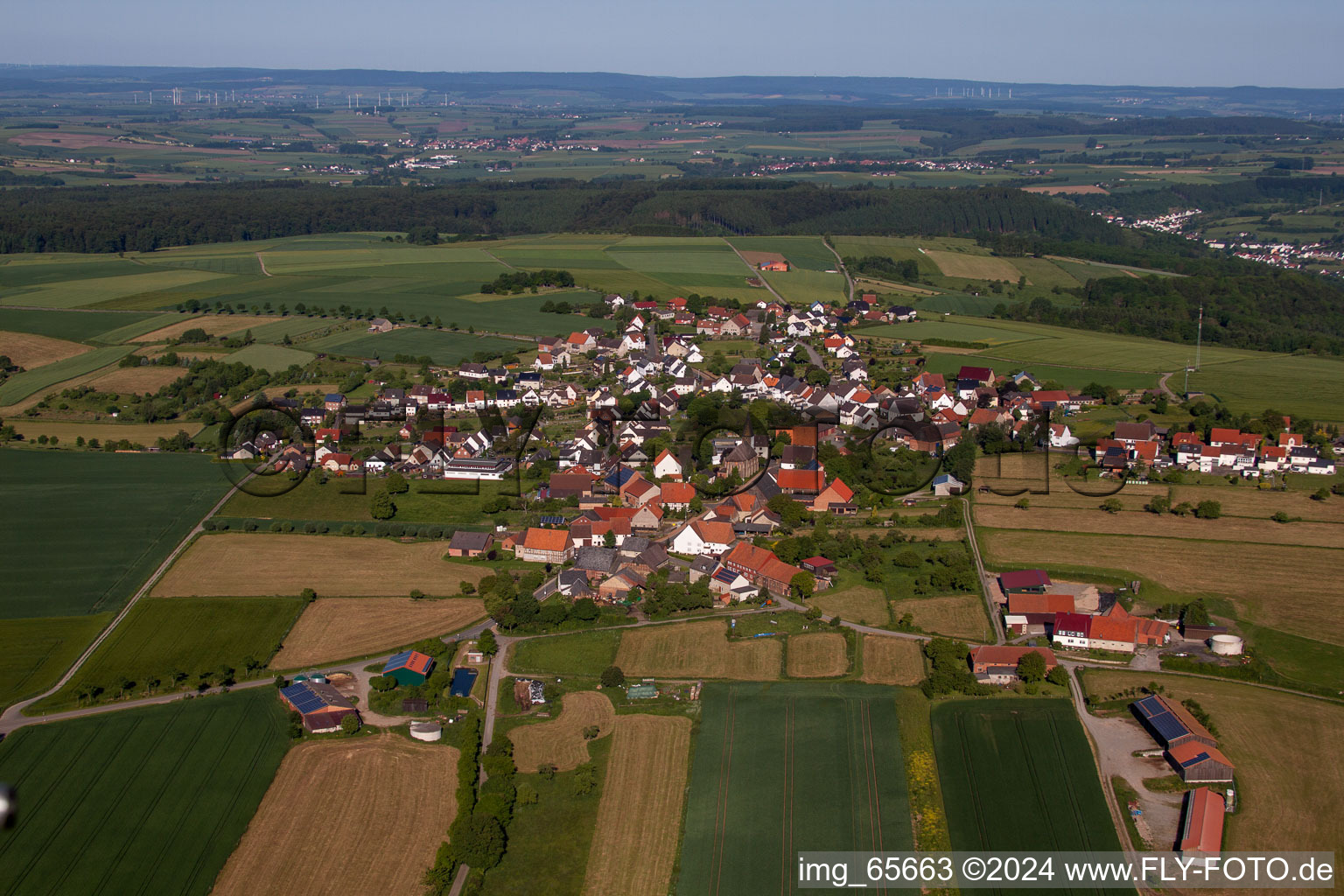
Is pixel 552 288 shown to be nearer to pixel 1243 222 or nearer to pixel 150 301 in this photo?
pixel 150 301

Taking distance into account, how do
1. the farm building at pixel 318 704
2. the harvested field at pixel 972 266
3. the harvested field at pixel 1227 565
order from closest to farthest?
the farm building at pixel 318 704
the harvested field at pixel 1227 565
the harvested field at pixel 972 266

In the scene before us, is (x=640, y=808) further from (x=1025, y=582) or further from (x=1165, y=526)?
(x=1165, y=526)

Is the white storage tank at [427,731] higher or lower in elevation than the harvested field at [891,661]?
lower

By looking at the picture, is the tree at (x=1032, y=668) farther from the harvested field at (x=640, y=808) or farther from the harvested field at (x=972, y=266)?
the harvested field at (x=972, y=266)

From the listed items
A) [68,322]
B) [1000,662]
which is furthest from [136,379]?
[1000,662]

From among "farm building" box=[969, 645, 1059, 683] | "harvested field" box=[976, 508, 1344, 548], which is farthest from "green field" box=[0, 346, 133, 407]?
"farm building" box=[969, 645, 1059, 683]

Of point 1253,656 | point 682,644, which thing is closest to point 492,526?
point 682,644

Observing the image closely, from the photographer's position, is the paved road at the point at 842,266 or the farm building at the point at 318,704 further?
the paved road at the point at 842,266

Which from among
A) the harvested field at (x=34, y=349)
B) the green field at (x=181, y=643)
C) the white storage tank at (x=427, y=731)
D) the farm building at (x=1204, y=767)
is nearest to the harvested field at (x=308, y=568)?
the green field at (x=181, y=643)

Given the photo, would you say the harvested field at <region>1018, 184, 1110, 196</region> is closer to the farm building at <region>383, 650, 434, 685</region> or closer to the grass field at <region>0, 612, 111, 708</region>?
the farm building at <region>383, 650, 434, 685</region>
